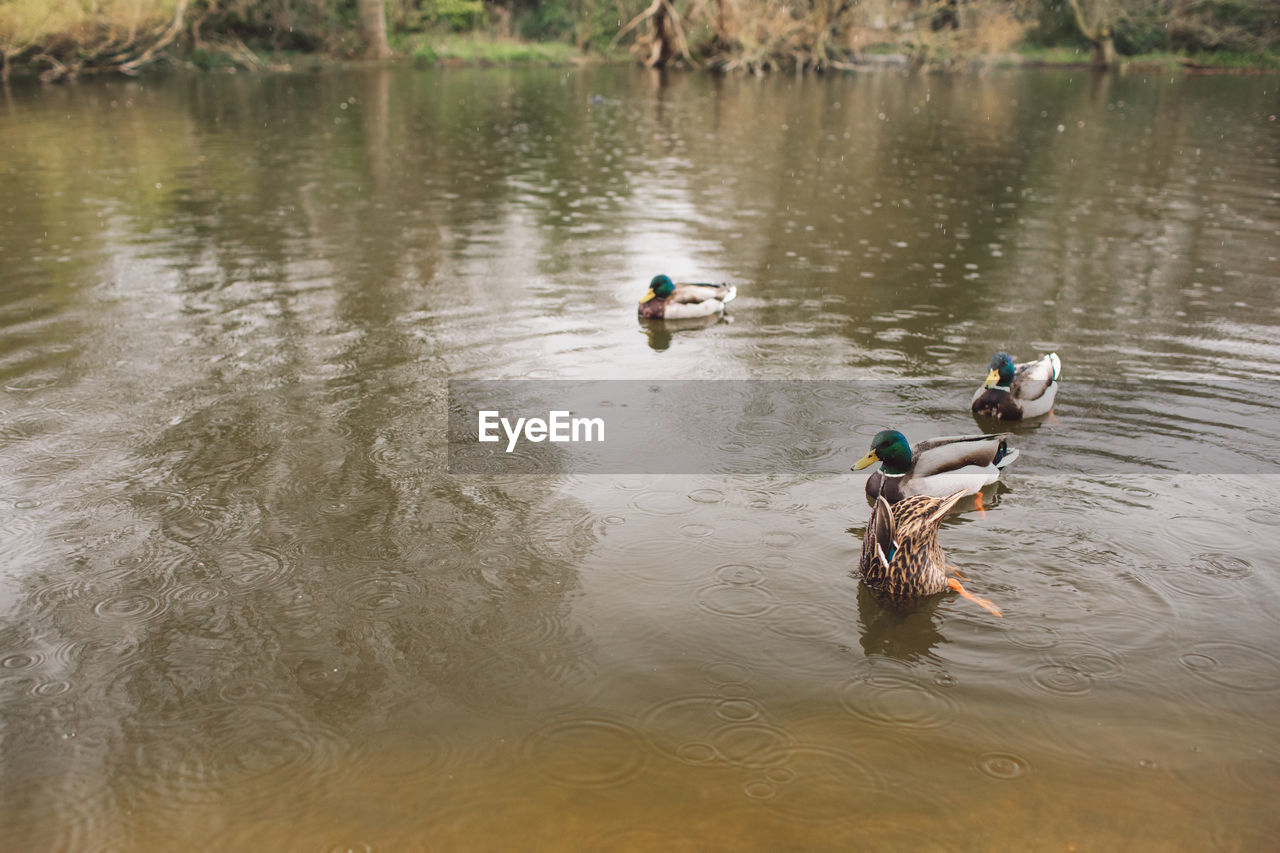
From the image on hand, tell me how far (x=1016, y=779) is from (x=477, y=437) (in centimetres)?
426

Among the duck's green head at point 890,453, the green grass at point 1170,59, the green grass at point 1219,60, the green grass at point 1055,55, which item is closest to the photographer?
the duck's green head at point 890,453

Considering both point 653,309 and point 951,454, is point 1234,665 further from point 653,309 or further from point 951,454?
point 653,309

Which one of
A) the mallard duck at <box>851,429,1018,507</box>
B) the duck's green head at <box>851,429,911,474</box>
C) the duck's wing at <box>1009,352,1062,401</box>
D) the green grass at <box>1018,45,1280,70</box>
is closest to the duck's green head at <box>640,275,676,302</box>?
the duck's wing at <box>1009,352,1062,401</box>

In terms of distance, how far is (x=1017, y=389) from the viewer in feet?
24.1

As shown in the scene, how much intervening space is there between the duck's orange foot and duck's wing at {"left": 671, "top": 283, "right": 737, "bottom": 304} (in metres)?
5.05

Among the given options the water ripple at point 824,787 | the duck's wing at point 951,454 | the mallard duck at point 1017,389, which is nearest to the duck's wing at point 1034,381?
the mallard duck at point 1017,389

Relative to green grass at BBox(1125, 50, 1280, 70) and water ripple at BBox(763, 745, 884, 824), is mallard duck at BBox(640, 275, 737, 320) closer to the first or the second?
water ripple at BBox(763, 745, 884, 824)

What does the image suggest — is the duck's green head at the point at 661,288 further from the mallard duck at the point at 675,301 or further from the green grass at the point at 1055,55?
Answer: the green grass at the point at 1055,55

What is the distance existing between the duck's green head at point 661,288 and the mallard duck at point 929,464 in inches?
162

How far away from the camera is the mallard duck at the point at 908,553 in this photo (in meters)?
5.10

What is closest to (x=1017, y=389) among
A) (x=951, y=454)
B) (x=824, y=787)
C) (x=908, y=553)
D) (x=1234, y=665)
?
(x=951, y=454)

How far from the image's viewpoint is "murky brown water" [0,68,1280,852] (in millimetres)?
3957

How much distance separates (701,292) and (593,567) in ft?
16.1

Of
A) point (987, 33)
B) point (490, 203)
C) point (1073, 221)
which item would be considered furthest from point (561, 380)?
point (987, 33)
